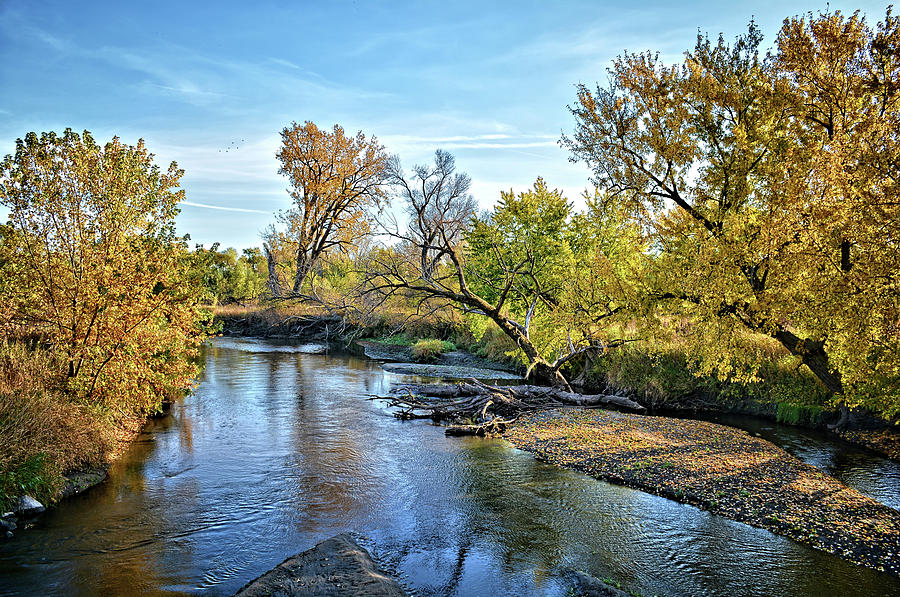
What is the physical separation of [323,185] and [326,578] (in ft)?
135

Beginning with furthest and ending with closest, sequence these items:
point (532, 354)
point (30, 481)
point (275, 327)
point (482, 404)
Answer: point (275, 327)
point (532, 354)
point (482, 404)
point (30, 481)

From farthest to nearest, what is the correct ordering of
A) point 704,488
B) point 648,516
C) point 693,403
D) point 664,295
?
1. point 693,403
2. point 664,295
3. point 704,488
4. point 648,516

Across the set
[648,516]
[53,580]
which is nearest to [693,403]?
[648,516]

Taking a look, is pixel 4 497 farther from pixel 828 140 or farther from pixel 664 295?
pixel 828 140

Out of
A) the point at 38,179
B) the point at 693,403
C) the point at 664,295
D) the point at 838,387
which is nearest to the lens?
the point at 38,179

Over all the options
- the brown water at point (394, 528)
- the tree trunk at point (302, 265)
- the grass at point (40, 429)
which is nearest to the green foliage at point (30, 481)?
the grass at point (40, 429)

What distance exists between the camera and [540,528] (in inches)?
351

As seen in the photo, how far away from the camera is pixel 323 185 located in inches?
1750

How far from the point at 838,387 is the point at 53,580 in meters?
15.6

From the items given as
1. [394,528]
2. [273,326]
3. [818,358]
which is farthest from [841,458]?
[273,326]

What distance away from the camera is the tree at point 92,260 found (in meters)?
11.5

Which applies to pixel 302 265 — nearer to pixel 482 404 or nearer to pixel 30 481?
pixel 482 404

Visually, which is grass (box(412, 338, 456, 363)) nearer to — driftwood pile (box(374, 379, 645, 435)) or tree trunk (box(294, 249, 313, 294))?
driftwood pile (box(374, 379, 645, 435))

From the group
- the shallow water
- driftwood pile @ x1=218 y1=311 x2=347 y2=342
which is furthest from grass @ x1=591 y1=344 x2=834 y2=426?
driftwood pile @ x1=218 y1=311 x2=347 y2=342
